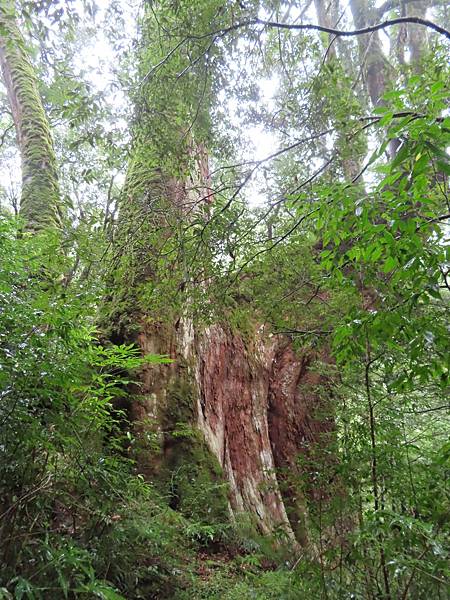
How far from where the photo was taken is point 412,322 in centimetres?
185

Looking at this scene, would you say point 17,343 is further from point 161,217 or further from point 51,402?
point 161,217

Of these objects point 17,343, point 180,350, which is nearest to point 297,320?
point 180,350

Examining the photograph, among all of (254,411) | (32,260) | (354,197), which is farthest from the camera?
(254,411)

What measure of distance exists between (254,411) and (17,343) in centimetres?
374

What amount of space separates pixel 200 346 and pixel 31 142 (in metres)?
4.15

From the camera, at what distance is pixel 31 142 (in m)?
6.07

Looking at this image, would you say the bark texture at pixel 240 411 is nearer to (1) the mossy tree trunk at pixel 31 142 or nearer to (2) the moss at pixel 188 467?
(2) the moss at pixel 188 467

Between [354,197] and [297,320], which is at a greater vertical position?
[354,197]

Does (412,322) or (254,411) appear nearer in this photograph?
(412,322)

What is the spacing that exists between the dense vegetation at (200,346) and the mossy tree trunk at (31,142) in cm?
138

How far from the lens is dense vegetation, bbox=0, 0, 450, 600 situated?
1.84 metres

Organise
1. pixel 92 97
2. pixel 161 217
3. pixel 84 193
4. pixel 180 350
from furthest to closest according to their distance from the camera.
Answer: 1. pixel 84 193
2. pixel 180 350
3. pixel 161 217
4. pixel 92 97

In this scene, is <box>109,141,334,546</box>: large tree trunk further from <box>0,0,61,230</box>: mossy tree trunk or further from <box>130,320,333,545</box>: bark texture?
<box>0,0,61,230</box>: mossy tree trunk

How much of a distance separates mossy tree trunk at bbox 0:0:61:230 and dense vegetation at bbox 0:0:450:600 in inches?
54.5
